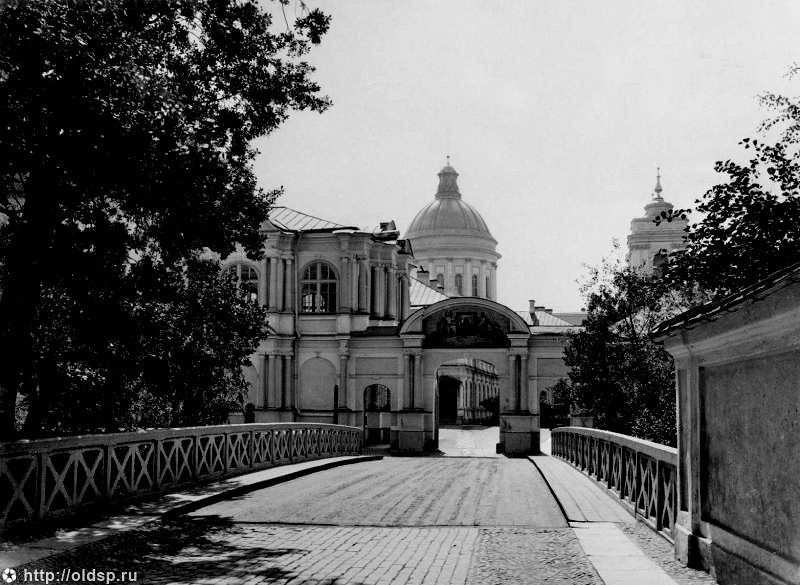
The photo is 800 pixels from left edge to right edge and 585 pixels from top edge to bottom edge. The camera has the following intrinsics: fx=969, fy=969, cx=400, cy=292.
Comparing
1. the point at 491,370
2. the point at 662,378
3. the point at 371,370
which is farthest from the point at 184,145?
the point at 491,370

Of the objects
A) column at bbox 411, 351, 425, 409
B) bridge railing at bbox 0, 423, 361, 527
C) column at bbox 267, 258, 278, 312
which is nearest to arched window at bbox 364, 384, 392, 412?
column at bbox 411, 351, 425, 409

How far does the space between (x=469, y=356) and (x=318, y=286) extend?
29.6ft

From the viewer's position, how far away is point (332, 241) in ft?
153

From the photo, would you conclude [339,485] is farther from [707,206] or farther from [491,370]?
[491,370]

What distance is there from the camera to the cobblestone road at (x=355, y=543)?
30.6ft

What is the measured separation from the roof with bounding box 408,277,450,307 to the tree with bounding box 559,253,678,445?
35.2m

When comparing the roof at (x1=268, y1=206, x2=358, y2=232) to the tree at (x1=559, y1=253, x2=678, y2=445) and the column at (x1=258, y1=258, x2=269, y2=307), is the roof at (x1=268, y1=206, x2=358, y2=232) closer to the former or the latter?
the column at (x1=258, y1=258, x2=269, y2=307)

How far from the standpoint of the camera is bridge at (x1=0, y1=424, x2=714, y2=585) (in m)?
9.47

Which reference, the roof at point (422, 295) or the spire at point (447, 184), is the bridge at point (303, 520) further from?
the spire at point (447, 184)

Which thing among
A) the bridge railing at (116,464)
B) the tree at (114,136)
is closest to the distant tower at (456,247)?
the bridge railing at (116,464)

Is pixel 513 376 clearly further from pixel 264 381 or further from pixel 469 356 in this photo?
pixel 264 381

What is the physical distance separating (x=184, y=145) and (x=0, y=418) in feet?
15.3

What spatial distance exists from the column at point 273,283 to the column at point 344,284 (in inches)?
119

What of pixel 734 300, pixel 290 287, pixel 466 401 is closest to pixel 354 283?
pixel 290 287
